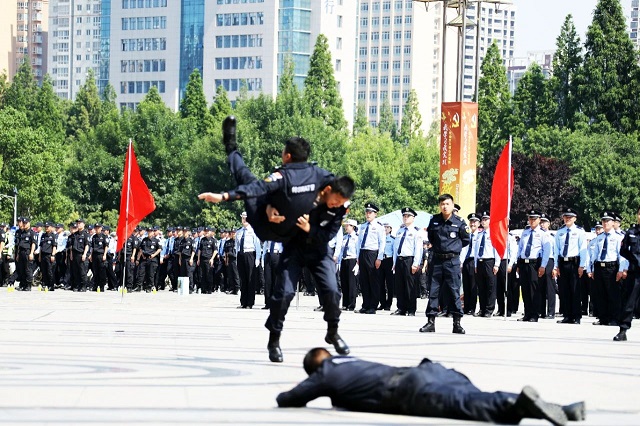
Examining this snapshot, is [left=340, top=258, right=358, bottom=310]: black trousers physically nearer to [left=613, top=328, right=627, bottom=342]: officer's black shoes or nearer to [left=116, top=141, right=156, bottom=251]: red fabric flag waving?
[left=116, top=141, right=156, bottom=251]: red fabric flag waving

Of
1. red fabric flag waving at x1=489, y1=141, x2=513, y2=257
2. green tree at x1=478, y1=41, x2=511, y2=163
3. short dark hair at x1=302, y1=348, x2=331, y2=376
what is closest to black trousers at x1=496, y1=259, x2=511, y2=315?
red fabric flag waving at x1=489, y1=141, x2=513, y2=257

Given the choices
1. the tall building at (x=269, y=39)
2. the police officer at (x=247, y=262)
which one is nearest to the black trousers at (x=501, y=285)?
the police officer at (x=247, y=262)

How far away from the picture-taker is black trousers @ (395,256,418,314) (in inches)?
1033

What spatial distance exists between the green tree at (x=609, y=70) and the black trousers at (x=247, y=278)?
2170 inches

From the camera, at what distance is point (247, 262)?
27797 mm

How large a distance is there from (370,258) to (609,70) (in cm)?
5552

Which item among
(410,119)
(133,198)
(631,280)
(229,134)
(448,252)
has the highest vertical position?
(410,119)

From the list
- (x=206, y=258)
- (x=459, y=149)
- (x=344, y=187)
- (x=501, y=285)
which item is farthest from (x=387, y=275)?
(x=344, y=187)

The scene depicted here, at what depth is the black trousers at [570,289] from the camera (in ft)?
81.4

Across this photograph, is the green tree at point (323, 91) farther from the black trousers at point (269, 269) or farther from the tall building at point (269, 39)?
the black trousers at point (269, 269)

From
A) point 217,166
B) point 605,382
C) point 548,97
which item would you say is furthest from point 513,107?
point 605,382

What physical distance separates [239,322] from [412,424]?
1214 cm

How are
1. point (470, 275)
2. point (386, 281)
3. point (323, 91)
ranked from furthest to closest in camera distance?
1. point (323, 91)
2. point (386, 281)
3. point (470, 275)

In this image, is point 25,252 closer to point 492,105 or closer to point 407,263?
point 407,263
